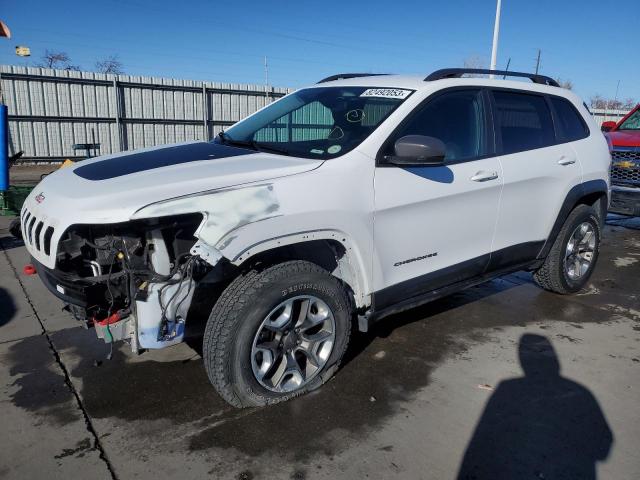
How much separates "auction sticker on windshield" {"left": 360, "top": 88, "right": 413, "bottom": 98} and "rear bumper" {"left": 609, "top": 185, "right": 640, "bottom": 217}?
17.1ft

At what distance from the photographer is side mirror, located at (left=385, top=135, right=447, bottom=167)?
292 cm

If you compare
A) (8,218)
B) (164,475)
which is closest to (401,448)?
(164,475)

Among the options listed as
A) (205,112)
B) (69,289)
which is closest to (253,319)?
(69,289)

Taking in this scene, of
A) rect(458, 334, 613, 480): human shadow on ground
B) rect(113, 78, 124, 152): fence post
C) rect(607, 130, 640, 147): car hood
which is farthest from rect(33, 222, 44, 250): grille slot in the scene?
rect(113, 78, 124, 152): fence post

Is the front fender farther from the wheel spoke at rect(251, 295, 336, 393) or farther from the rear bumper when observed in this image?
the rear bumper

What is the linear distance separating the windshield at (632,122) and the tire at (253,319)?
7836 millimetres

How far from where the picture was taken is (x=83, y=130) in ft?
47.1

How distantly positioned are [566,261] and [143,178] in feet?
12.9

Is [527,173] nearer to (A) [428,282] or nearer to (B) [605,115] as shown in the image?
(A) [428,282]

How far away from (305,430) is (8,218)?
707cm

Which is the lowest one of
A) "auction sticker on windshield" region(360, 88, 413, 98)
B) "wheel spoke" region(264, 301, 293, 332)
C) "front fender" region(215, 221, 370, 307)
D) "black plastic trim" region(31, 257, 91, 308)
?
"wheel spoke" region(264, 301, 293, 332)

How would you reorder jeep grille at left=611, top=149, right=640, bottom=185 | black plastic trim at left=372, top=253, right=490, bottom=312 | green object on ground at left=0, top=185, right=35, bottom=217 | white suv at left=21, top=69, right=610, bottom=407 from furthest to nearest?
green object on ground at left=0, top=185, right=35, bottom=217, jeep grille at left=611, top=149, right=640, bottom=185, black plastic trim at left=372, top=253, right=490, bottom=312, white suv at left=21, top=69, right=610, bottom=407

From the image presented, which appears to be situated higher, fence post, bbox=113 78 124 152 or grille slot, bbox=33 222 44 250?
fence post, bbox=113 78 124 152

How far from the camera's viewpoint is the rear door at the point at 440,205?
3074mm
